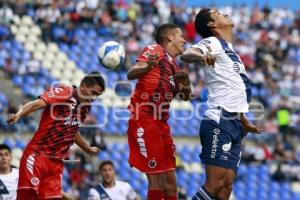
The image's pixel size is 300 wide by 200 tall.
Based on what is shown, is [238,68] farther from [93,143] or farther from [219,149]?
[93,143]

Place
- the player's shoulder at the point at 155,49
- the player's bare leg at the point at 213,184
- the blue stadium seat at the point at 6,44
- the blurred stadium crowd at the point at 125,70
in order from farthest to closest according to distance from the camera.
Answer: the blue stadium seat at the point at 6,44 < the blurred stadium crowd at the point at 125,70 < the player's shoulder at the point at 155,49 < the player's bare leg at the point at 213,184

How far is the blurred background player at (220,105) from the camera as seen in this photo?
8.90 m

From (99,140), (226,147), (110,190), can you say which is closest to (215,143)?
(226,147)

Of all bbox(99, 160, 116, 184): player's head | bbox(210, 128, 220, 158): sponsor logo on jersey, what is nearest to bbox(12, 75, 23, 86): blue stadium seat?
bbox(99, 160, 116, 184): player's head

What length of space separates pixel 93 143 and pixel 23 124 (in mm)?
1977

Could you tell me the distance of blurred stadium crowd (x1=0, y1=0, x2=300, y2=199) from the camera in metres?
21.0

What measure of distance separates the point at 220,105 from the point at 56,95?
227 cm

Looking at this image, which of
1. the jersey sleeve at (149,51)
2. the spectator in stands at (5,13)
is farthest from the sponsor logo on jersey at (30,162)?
the spectator in stands at (5,13)

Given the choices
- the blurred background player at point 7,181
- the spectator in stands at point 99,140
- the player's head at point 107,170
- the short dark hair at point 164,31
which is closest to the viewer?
the short dark hair at point 164,31

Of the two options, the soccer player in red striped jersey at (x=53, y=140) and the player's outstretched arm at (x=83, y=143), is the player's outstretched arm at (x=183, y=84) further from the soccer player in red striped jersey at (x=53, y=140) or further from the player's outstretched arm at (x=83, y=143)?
the player's outstretched arm at (x=83, y=143)

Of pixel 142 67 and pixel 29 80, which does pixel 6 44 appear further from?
pixel 142 67

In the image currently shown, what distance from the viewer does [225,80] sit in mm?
9203

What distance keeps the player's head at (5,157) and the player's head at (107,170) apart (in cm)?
163

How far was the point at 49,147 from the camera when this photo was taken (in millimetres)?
10375
